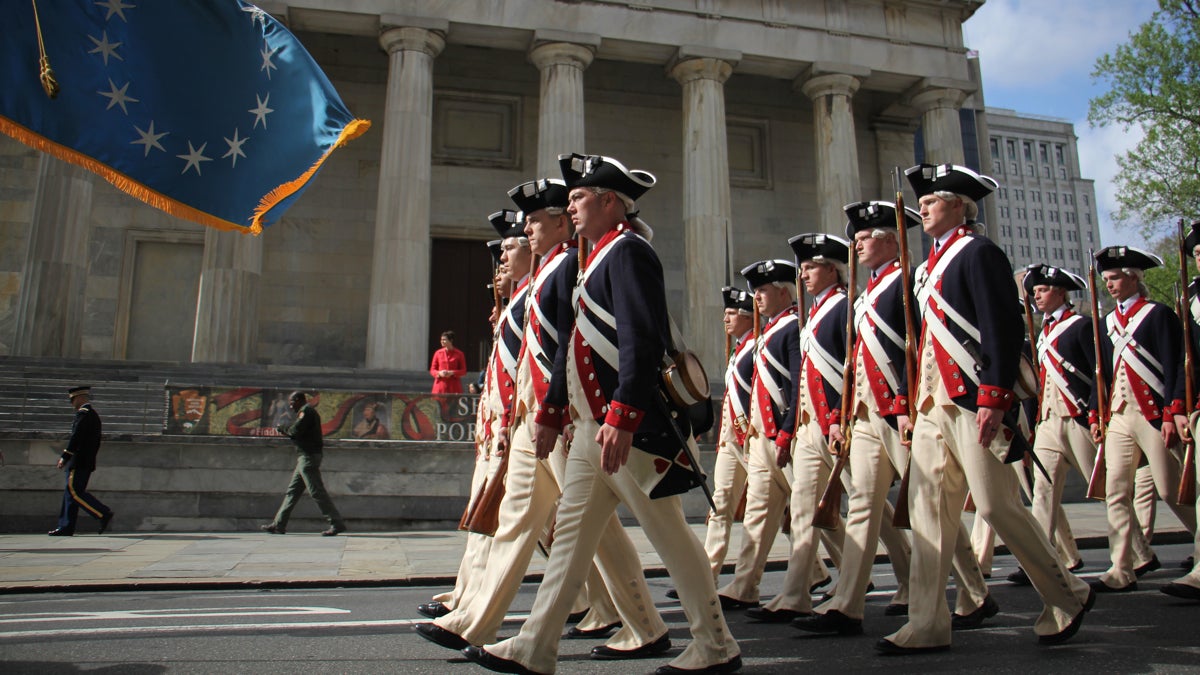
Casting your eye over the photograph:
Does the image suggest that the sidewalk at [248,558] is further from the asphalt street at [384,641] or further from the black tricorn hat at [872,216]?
the black tricorn hat at [872,216]

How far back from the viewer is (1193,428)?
7043mm

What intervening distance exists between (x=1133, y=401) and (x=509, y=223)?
16.7 ft

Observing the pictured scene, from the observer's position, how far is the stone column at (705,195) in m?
24.3

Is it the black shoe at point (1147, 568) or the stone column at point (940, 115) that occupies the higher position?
the stone column at point (940, 115)

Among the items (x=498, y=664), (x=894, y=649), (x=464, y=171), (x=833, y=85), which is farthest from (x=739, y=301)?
(x=833, y=85)

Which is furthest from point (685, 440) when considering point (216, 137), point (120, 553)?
point (120, 553)

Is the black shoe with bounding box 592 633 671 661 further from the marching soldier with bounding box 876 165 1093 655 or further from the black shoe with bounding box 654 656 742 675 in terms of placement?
the marching soldier with bounding box 876 165 1093 655

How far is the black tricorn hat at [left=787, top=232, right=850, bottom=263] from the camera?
666cm

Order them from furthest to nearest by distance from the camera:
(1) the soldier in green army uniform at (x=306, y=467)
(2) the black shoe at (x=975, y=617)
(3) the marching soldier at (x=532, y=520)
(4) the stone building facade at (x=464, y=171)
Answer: (4) the stone building facade at (x=464, y=171), (1) the soldier in green army uniform at (x=306, y=467), (2) the black shoe at (x=975, y=617), (3) the marching soldier at (x=532, y=520)

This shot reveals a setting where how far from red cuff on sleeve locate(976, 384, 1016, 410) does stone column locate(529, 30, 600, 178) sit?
19843mm

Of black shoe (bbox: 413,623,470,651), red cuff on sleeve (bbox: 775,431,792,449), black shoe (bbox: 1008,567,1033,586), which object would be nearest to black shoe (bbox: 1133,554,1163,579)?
black shoe (bbox: 1008,567,1033,586)

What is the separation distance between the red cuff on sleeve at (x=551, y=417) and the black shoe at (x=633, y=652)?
4.00 ft

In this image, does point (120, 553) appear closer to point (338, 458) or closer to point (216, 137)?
point (338, 458)

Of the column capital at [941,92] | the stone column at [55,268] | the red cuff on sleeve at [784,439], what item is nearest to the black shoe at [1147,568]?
the red cuff on sleeve at [784,439]
